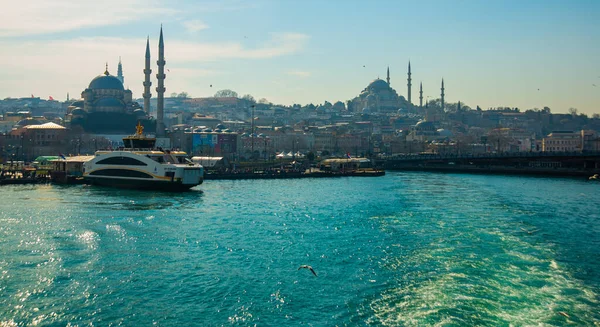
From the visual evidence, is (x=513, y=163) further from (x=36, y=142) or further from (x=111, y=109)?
(x=36, y=142)

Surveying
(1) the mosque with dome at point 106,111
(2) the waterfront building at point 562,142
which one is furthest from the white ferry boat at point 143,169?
(2) the waterfront building at point 562,142

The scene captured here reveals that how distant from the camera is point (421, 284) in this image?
17938 millimetres

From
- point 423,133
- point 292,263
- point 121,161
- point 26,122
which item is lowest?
point 292,263

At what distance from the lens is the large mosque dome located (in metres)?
108

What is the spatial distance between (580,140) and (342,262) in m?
124

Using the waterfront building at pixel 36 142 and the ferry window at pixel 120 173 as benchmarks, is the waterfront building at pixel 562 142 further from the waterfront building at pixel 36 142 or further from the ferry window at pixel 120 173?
the ferry window at pixel 120 173

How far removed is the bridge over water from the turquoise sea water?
3635 centimetres

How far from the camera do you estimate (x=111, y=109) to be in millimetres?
103688

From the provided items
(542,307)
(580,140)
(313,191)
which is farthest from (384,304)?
(580,140)

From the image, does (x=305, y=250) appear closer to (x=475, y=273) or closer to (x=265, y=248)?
(x=265, y=248)

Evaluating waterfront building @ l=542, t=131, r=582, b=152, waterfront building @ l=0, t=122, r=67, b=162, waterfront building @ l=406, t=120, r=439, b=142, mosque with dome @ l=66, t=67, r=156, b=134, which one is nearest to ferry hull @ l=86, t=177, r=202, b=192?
waterfront building @ l=0, t=122, r=67, b=162

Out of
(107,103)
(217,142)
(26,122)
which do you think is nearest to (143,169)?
(217,142)

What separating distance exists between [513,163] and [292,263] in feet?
228

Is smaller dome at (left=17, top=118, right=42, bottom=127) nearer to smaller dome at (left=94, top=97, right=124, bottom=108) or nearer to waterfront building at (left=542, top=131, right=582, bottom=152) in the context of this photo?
smaller dome at (left=94, top=97, right=124, bottom=108)
